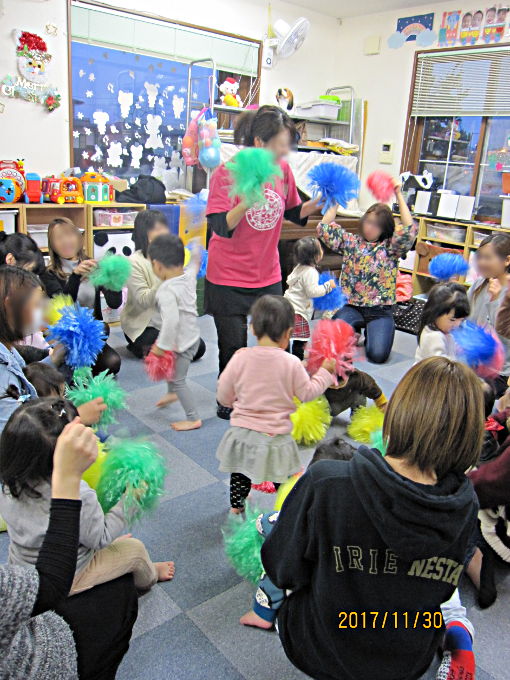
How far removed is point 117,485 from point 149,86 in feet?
15.5

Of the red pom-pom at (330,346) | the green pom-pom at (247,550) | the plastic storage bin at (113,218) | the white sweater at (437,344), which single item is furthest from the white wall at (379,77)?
the green pom-pom at (247,550)

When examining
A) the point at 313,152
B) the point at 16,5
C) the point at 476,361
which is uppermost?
the point at 16,5

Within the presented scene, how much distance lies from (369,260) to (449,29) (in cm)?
335

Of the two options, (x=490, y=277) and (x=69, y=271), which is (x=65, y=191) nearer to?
(x=69, y=271)

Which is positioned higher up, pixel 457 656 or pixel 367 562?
pixel 367 562

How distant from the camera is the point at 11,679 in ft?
3.50

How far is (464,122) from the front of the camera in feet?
19.7

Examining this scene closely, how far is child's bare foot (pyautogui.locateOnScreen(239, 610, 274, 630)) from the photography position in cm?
171

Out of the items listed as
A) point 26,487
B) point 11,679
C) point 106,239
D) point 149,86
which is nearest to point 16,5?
point 149,86

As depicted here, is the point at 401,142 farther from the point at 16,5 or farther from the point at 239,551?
the point at 239,551

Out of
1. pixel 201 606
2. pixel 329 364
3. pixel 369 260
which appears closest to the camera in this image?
pixel 201 606

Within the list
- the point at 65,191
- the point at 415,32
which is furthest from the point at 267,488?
the point at 415,32

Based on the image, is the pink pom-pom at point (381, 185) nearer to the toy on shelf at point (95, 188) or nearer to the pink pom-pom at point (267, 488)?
the pink pom-pom at point (267, 488)

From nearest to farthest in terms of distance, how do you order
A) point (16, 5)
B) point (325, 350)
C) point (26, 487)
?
1. point (26, 487)
2. point (325, 350)
3. point (16, 5)
